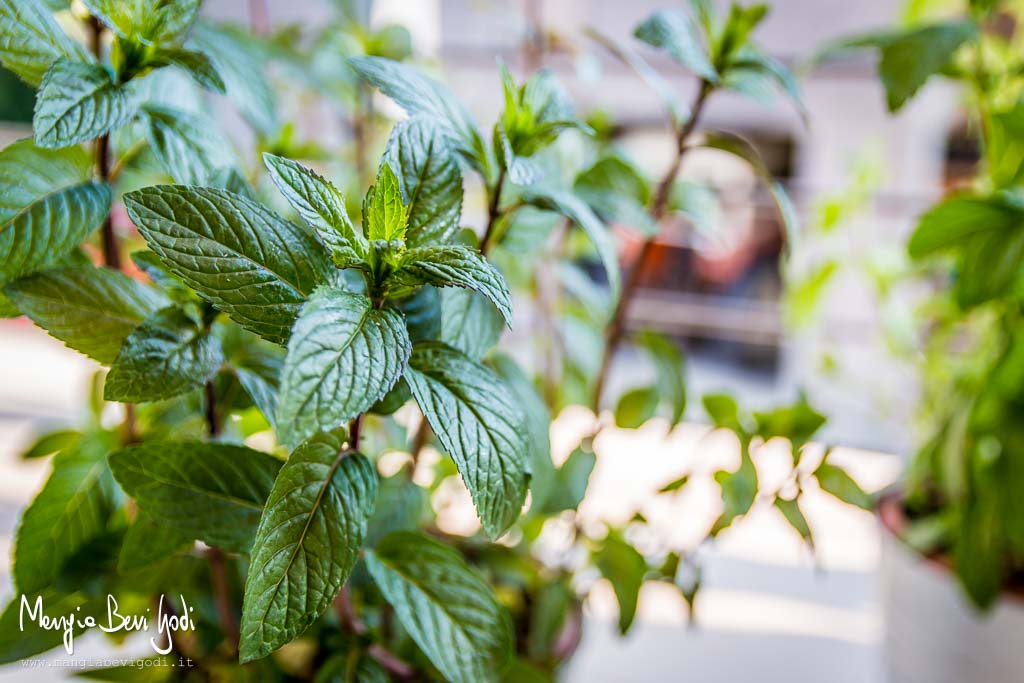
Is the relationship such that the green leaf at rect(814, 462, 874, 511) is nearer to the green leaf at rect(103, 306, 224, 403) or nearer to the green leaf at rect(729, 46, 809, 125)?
the green leaf at rect(729, 46, 809, 125)

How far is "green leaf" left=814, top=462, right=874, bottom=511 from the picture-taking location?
23.6 inches

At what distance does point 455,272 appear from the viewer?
0.35m

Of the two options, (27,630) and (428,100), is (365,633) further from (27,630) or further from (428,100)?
(428,100)

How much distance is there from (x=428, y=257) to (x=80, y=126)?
173mm

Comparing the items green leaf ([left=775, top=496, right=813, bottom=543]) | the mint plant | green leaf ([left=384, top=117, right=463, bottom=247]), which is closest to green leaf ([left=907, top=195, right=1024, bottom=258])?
the mint plant

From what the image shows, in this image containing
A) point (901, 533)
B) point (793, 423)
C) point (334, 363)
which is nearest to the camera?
point (334, 363)

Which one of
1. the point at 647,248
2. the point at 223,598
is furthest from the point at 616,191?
the point at 223,598

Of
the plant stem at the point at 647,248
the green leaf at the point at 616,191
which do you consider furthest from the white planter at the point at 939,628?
the green leaf at the point at 616,191

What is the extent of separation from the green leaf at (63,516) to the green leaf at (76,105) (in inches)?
9.2

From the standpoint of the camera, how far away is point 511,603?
2.55 feet

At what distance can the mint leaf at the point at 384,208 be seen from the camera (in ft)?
1.25

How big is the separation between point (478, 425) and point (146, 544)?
0.74ft

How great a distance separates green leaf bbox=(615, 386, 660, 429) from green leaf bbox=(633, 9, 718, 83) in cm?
28

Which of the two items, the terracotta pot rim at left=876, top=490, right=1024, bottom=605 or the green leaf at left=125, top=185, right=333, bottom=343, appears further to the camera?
the terracotta pot rim at left=876, top=490, right=1024, bottom=605
